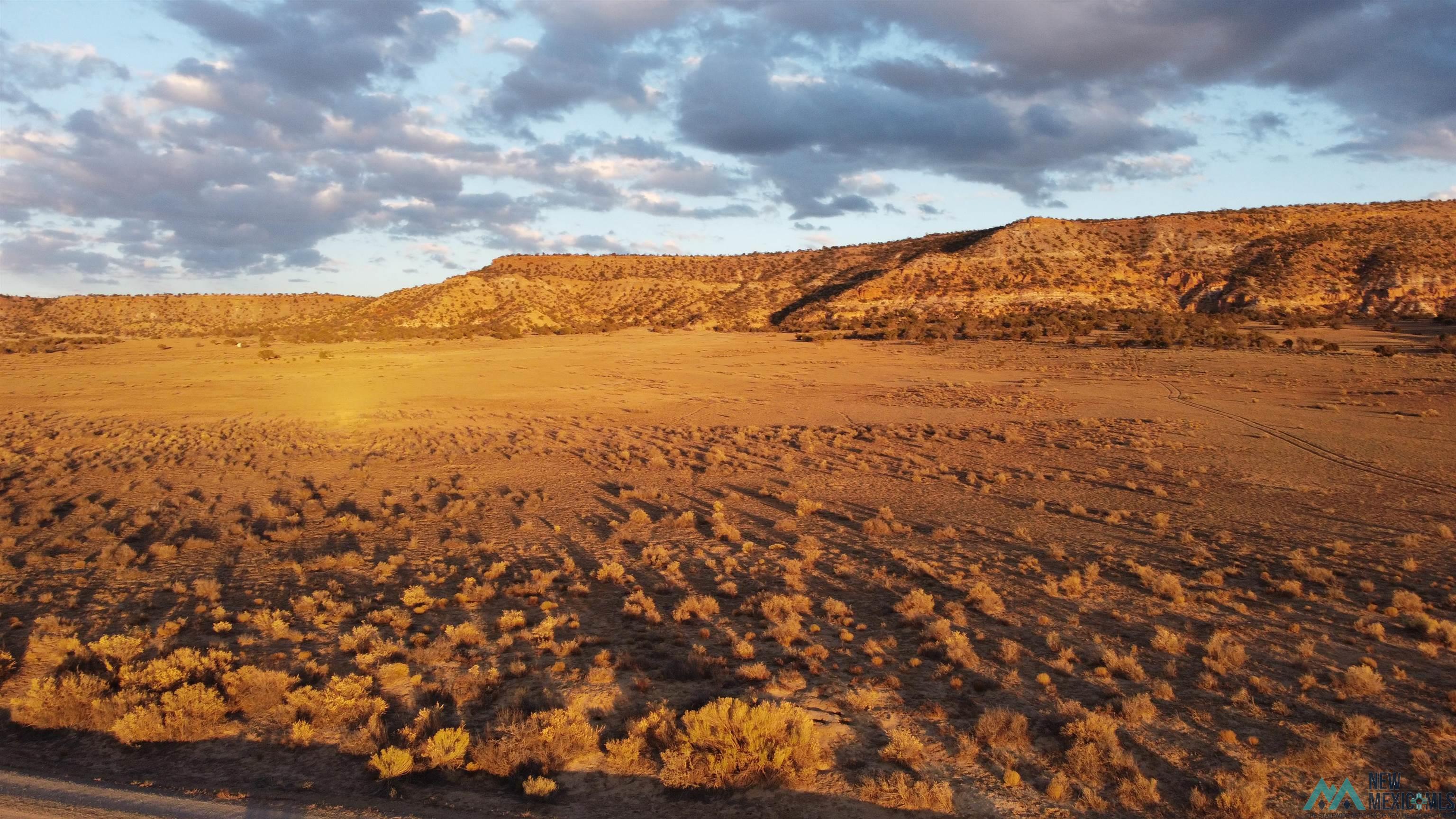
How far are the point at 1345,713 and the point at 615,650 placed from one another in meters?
6.54

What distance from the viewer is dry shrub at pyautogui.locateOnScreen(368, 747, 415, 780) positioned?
20.1 feet

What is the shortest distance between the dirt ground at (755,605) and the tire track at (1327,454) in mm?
119

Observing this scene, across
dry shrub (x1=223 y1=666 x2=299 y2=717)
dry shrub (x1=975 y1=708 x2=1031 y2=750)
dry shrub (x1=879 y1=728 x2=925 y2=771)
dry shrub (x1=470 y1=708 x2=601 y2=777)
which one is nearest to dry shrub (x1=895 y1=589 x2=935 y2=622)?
dry shrub (x1=975 y1=708 x2=1031 y2=750)

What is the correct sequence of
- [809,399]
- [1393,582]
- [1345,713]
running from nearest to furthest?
[1345,713] < [1393,582] < [809,399]

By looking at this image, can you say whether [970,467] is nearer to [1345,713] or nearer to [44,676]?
[1345,713]

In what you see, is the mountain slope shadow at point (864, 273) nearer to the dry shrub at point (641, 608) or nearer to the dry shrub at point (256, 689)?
the dry shrub at point (641, 608)

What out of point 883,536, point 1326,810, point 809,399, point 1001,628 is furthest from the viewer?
point 809,399

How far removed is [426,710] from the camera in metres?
7.02

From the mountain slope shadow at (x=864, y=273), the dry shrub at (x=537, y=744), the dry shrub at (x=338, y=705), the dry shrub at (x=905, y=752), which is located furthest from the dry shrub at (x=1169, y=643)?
the mountain slope shadow at (x=864, y=273)

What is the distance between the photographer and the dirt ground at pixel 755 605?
6.21 m

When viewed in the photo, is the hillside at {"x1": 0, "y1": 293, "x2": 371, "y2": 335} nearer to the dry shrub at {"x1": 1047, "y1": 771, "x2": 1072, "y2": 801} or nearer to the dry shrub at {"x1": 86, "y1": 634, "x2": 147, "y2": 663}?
the dry shrub at {"x1": 86, "y1": 634, "x2": 147, "y2": 663}

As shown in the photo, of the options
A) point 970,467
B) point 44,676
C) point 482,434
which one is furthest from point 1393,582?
point 482,434

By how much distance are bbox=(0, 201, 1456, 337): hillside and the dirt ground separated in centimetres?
4096

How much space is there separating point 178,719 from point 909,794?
19.7 ft
